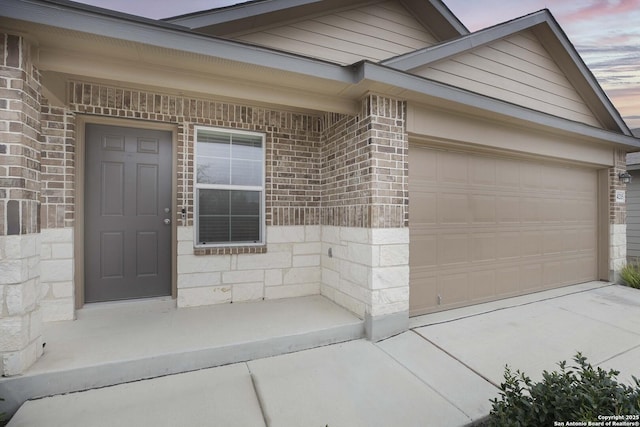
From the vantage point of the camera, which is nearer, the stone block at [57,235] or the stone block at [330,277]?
the stone block at [57,235]

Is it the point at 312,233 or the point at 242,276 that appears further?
the point at 312,233

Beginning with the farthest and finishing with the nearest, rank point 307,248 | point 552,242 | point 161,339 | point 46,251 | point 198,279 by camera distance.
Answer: point 552,242 → point 307,248 → point 198,279 → point 46,251 → point 161,339

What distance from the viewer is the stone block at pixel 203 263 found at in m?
3.56

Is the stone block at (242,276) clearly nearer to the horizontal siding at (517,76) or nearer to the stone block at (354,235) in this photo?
the stone block at (354,235)

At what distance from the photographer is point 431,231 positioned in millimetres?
3834

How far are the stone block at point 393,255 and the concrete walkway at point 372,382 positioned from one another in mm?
813

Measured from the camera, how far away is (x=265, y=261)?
13.0 feet

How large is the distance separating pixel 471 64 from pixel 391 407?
4.33m

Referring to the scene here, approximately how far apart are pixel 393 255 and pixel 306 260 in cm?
140

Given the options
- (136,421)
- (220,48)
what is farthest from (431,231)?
(136,421)

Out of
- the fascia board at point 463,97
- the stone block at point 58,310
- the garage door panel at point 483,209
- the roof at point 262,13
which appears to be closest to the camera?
the fascia board at point 463,97

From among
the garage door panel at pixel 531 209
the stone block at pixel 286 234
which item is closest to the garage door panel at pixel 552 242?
the garage door panel at pixel 531 209

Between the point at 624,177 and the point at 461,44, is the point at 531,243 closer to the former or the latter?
the point at 624,177

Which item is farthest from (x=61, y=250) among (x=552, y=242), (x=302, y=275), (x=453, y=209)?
(x=552, y=242)
